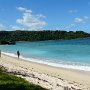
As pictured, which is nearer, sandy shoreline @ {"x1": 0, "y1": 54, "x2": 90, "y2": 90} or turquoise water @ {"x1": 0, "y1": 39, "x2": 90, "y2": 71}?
sandy shoreline @ {"x1": 0, "y1": 54, "x2": 90, "y2": 90}

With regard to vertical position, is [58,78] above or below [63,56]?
above

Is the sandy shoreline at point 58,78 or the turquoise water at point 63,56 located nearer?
the sandy shoreline at point 58,78

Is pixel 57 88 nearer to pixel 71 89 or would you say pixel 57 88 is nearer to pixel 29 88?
pixel 71 89

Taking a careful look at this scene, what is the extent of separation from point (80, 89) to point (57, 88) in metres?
2.01

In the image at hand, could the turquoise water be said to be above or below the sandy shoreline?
below

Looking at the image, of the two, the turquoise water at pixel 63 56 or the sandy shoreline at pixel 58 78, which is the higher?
the sandy shoreline at pixel 58 78

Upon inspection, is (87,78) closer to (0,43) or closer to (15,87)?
(15,87)

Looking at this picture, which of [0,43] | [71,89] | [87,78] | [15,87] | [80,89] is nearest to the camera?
[15,87]

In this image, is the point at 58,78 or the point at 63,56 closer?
the point at 58,78

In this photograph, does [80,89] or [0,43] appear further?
[0,43]

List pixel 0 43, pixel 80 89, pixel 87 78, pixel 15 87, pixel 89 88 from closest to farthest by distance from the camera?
pixel 15 87, pixel 80 89, pixel 89 88, pixel 87 78, pixel 0 43

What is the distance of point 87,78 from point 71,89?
8.11 m

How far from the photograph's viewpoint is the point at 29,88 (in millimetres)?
13109

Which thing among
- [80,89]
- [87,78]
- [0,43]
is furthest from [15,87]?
[0,43]
